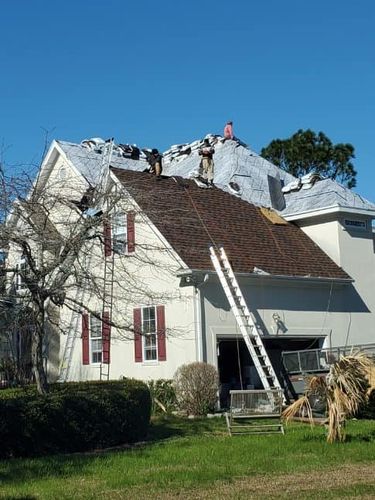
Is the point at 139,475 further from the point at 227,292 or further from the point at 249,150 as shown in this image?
the point at 249,150

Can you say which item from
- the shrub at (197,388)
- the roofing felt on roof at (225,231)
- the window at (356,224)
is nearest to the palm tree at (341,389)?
the shrub at (197,388)

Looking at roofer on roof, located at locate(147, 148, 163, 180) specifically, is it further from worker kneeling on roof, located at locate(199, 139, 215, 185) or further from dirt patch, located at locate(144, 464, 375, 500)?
dirt patch, located at locate(144, 464, 375, 500)

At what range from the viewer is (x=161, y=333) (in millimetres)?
21609

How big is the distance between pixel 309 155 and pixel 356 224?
2593cm

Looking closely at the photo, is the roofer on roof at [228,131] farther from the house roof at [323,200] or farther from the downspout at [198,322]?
the downspout at [198,322]

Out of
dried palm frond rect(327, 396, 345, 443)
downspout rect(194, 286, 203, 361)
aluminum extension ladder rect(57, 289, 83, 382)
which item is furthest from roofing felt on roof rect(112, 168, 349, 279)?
dried palm frond rect(327, 396, 345, 443)

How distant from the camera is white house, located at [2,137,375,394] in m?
21.4

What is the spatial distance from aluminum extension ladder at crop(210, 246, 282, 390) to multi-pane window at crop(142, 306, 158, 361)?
242cm

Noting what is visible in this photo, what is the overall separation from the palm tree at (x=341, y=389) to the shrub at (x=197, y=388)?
593 centimetres

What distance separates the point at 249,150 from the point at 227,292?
11165mm

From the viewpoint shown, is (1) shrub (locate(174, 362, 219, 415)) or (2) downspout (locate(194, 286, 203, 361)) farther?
(2) downspout (locate(194, 286, 203, 361))

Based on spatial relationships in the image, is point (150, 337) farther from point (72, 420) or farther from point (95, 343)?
point (72, 420)

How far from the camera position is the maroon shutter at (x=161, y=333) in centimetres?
2181

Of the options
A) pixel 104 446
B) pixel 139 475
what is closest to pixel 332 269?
pixel 104 446
